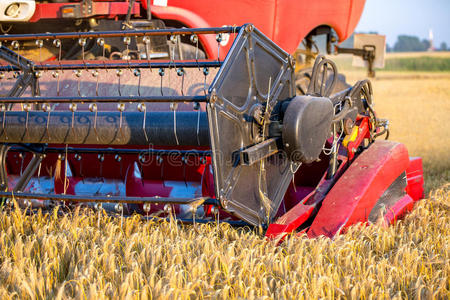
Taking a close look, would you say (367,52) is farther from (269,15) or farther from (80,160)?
(80,160)

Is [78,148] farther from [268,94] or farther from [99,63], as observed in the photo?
[268,94]

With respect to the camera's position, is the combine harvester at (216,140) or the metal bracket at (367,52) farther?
the metal bracket at (367,52)

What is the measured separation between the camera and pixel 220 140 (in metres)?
2.41

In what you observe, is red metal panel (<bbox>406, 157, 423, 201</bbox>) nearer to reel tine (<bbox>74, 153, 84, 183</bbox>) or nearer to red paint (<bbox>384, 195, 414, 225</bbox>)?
red paint (<bbox>384, 195, 414, 225</bbox>)

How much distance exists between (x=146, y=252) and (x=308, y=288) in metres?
0.75

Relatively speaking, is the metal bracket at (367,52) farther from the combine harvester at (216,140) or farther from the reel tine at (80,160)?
the reel tine at (80,160)

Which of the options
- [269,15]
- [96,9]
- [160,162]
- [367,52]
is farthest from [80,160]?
[367,52]

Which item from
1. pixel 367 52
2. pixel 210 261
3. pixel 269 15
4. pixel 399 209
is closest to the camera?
pixel 210 261

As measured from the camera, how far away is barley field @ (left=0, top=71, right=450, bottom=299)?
2.08 meters

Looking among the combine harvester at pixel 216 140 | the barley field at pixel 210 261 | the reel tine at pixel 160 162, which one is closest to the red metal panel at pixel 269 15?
the combine harvester at pixel 216 140

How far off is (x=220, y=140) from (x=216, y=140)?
30 mm

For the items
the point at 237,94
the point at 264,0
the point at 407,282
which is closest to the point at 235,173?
the point at 237,94

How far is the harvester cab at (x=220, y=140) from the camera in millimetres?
2568

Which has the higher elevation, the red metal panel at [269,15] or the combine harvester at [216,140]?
the red metal panel at [269,15]
